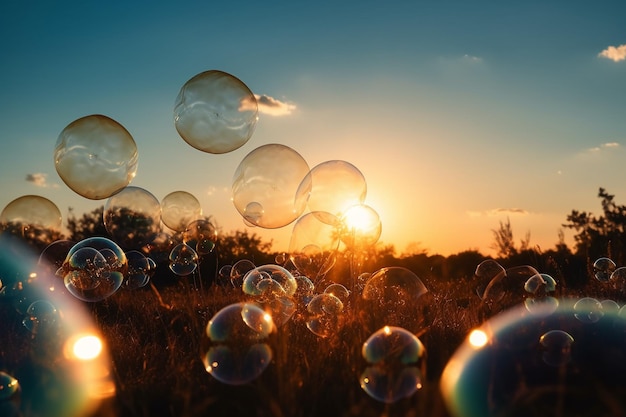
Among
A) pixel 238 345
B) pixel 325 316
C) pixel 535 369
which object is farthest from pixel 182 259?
pixel 535 369

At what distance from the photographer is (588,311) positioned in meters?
6.40

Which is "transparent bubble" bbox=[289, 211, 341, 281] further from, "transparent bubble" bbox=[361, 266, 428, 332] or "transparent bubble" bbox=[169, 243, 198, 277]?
"transparent bubble" bbox=[361, 266, 428, 332]

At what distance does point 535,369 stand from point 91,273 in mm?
5962

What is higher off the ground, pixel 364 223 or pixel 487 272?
pixel 364 223

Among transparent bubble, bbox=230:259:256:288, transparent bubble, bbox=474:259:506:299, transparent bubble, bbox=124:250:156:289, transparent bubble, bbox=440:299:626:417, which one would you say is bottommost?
transparent bubble, bbox=440:299:626:417

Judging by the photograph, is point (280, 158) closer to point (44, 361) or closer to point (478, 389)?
point (44, 361)

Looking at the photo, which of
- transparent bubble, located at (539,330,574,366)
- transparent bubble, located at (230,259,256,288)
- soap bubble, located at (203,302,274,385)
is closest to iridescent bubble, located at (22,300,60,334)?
soap bubble, located at (203,302,274,385)

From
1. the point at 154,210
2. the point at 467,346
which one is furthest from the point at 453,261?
the point at 467,346

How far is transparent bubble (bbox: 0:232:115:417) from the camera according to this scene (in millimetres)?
3941

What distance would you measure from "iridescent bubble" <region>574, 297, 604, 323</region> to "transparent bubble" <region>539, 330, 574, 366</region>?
1.43 m

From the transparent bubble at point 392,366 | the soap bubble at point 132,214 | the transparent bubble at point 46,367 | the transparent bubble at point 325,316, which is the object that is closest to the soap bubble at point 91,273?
the transparent bubble at point 46,367

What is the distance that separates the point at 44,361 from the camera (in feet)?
16.5

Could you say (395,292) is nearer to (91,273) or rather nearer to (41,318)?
(41,318)

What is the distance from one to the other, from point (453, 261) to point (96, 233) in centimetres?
1532
